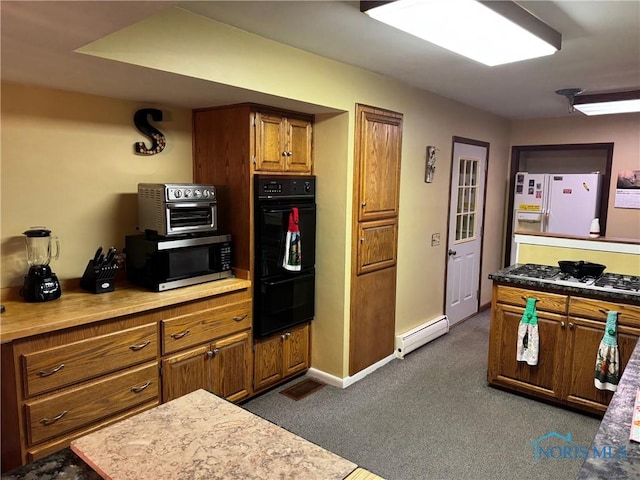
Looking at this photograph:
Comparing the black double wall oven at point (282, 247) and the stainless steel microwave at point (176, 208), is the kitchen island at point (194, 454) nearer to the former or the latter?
the stainless steel microwave at point (176, 208)

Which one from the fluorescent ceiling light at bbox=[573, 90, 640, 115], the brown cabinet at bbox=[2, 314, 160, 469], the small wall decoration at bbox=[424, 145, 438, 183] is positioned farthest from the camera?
the small wall decoration at bbox=[424, 145, 438, 183]

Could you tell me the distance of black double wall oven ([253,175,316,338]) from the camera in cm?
305

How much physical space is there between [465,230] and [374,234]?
1855mm

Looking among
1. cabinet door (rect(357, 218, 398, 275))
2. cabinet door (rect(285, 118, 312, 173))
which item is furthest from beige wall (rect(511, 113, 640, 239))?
cabinet door (rect(285, 118, 312, 173))

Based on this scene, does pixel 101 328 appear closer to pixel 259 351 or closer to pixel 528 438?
pixel 259 351

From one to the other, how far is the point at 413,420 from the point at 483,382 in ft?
2.85

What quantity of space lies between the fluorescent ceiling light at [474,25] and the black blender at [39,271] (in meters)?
2.04

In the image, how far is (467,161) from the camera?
191 inches

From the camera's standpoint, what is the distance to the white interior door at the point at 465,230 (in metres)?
4.69

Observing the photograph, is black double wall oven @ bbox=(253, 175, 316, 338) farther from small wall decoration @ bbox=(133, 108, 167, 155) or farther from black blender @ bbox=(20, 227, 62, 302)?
black blender @ bbox=(20, 227, 62, 302)

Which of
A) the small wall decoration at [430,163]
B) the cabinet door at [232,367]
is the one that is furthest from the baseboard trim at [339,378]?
the small wall decoration at [430,163]

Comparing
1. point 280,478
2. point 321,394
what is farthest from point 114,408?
point 280,478

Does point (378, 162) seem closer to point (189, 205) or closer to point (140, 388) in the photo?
point (189, 205)

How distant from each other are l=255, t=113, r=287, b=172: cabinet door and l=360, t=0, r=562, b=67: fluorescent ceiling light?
3.98 feet
